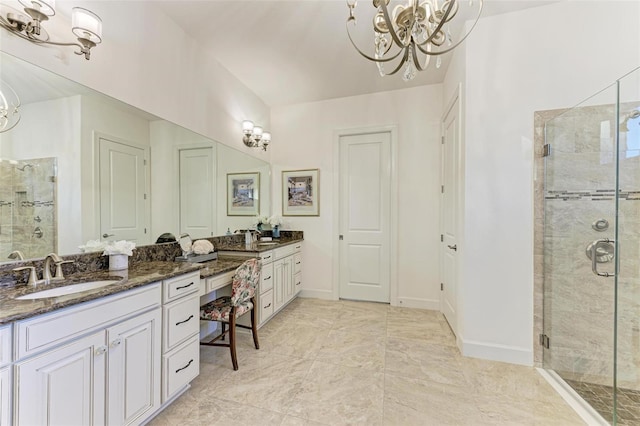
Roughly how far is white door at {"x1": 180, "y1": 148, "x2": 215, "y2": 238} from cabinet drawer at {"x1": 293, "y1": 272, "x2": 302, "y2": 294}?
131 cm

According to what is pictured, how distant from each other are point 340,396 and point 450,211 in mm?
2114

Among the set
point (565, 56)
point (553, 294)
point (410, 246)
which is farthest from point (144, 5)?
point (553, 294)

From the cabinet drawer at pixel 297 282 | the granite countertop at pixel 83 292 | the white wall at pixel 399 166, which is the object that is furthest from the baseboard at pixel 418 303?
the granite countertop at pixel 83 292

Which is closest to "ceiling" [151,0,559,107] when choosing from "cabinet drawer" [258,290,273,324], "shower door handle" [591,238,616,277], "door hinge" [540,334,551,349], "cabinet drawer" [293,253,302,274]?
"shower door handle" [591,238,616,277]

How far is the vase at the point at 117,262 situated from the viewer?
5.57ft

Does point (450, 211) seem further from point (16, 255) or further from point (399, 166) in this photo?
point (16, 255)

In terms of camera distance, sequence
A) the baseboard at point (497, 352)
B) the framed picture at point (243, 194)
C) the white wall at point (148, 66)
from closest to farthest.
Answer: the white wall at point (148, 66) → the baseboard at point (497, 352) → the framed picture at point (243, 194)

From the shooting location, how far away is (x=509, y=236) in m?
2.19

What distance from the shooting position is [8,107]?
1300 mm

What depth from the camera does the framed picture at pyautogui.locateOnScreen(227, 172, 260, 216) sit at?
314 cm

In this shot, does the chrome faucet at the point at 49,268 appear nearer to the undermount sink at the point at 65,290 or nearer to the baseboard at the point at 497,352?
the undermount sink at the point at 65,290

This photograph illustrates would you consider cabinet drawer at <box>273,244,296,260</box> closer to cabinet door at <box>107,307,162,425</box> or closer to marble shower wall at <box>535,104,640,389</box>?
cabinet door at <box>107,307,162,425</box>

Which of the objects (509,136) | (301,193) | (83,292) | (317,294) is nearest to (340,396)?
(83,292)

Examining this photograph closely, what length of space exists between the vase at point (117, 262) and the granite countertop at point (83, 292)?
41 mm
